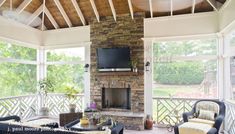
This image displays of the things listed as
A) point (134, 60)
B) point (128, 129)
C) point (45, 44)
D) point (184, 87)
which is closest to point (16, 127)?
point (128, 129)

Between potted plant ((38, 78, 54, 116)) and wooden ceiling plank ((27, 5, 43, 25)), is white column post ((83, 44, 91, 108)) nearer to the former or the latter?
potted plant ((38, 78, 54, 116))

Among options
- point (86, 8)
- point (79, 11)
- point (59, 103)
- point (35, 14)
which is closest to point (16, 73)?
point (59, 103)

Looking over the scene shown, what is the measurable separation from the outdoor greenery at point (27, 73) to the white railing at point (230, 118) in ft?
15.9

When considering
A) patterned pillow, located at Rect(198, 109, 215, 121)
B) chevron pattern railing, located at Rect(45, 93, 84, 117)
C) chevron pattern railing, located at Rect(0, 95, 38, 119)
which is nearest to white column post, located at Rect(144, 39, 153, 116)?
patterned pillow, located at Rect(198, 109, 215, 121)

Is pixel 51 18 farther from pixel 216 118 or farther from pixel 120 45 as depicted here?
pixel 216 118

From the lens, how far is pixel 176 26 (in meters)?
6.27

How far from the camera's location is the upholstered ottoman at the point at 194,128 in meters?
4.14

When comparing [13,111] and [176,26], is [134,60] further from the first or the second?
[13,111]

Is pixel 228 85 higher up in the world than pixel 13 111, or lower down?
higher up

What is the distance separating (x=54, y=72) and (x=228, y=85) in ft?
20.2

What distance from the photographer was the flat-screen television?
6.49m

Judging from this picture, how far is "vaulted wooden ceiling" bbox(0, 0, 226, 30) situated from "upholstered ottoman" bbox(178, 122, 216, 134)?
3409mm

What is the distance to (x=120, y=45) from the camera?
267 inches

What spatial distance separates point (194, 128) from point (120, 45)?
11.9 ft
